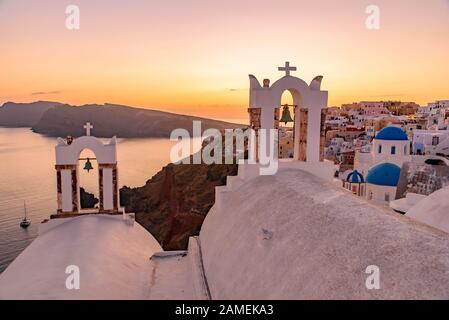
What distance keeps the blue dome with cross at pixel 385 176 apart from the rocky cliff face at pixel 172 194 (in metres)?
14.6

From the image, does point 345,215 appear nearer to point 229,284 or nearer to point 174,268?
point 229,284

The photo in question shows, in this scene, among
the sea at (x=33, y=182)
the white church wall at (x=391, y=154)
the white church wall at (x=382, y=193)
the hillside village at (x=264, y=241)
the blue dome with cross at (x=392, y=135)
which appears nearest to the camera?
the hillside village at (x=264, y=241)

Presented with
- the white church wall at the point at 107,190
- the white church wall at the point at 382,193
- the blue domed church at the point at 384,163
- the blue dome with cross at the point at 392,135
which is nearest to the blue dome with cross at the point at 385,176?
the blue domed church at the point at 384,163

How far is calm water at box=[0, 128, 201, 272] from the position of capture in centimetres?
4591

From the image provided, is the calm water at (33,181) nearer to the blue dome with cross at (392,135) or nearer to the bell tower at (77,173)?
the bell tower at (77,173)

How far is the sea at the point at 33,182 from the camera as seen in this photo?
1803 inches

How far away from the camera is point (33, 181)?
73.9 m

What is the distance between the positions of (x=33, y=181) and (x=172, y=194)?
42.3 meters

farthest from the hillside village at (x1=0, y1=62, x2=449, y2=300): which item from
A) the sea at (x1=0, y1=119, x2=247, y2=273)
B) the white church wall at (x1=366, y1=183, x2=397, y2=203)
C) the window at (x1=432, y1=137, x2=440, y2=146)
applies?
the window at (x1=432, y1=137, x2=440, y2=146)

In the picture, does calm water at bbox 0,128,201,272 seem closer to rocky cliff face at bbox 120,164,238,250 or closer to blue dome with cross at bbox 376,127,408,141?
rocky cliff face at bbox 120,164,238,250

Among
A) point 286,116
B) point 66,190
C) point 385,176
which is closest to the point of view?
point 286,116

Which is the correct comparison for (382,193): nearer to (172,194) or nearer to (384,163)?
(384,163)

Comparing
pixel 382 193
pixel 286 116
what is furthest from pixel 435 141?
pixel 286 116

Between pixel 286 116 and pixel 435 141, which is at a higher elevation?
pixel 286 116
